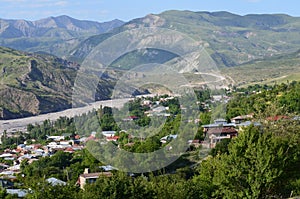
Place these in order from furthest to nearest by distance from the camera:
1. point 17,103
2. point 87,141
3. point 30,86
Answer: point 30,86, point 17,103, point 87,141

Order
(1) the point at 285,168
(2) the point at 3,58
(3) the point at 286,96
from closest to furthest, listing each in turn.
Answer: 1. (1) the point at 285,168
2. (3) the point at 286,96
3. (2) the point at 3,58

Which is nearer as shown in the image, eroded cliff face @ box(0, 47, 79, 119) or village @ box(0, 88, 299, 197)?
village @ box(0, 88, 299, 197)

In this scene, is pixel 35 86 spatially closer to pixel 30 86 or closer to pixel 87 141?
pixel 30 86

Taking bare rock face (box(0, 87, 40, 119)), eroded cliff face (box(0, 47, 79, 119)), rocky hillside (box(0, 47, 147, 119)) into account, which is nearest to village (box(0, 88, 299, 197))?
rocky hillside (box(0, 47, 147, 119))

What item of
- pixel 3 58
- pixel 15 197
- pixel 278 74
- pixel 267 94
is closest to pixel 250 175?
pixel 15 197

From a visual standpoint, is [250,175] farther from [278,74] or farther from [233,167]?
[278,74]

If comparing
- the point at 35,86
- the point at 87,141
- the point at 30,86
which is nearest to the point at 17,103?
the point at 30,86

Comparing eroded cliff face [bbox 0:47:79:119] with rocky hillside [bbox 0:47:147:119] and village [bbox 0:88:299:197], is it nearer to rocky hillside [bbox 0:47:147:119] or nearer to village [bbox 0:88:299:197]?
rocky hillside [bbox 0:47:147:119]

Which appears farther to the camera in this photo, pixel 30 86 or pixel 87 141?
pixel 30 86

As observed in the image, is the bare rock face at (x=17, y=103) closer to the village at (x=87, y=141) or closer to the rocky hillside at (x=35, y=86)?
the rocky hillside at (x=35, y=86)

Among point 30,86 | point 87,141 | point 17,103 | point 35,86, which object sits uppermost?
point 87,141

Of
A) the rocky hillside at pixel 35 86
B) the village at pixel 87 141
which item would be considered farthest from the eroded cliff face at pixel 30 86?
the village at pixel 87 141
